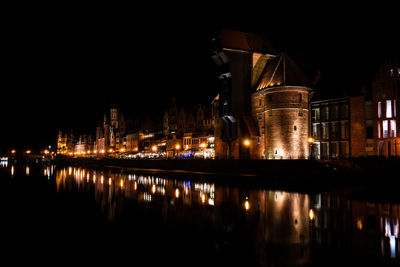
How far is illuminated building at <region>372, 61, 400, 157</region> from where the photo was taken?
38.5 m

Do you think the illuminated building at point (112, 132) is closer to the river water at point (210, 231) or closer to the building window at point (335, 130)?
the building window at point (335, 130)

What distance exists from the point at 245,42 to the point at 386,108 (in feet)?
65.1

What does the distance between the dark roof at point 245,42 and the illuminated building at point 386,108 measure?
15379 millimetres

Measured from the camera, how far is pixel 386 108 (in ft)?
129

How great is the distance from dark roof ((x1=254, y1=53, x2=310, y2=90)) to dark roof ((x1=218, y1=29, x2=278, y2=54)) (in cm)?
384

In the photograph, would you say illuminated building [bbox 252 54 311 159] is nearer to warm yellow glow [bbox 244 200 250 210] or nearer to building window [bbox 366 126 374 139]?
building window [bbox 366 126 374 139]

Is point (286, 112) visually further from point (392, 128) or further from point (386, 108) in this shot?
point (392, 128)

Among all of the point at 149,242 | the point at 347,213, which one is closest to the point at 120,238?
the point at 149,242

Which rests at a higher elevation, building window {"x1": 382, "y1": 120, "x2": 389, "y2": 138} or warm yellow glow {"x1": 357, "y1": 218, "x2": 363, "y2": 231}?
building window {"x1": 382, "y1": 120, "x2": 389, "y2": 138}

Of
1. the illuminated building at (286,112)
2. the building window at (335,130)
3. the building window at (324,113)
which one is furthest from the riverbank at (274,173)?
the building window at (324,113)

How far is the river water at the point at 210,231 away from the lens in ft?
32.4

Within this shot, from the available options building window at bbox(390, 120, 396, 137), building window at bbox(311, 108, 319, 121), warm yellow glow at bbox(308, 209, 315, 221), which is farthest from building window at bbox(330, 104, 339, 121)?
warm yellow glow at bbox(308, 209, 315, 221)

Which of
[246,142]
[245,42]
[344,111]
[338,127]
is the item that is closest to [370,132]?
[338,127]

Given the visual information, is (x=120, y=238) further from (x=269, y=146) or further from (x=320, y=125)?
(x=320, y=125)
